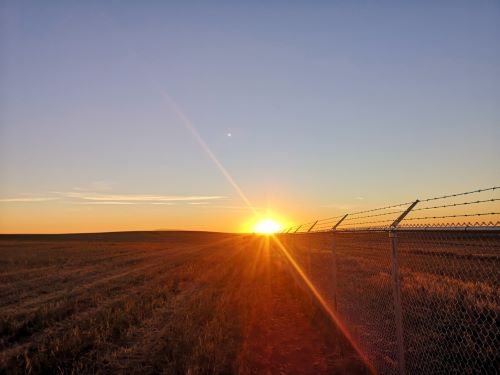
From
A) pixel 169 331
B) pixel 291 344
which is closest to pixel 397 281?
pixel 291 344

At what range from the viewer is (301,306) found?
453 inches

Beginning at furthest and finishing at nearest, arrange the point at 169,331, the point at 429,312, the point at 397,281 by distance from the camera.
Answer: the point at 429,312 < the point at 169,331 < the point at 397,281

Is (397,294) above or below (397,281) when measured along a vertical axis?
below

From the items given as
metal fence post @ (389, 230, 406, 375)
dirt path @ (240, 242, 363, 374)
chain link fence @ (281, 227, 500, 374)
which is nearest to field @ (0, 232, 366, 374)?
dirt path @ (240, 242, 363, 374)

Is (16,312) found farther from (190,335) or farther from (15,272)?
(15,272)

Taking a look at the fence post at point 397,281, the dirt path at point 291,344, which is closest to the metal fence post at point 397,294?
the fence post at point 397,281

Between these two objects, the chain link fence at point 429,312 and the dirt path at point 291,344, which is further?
the dirt path at point 291,344

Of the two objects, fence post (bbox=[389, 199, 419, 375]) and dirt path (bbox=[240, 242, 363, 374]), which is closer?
fence post (bbox=[389, 199, 419, 375])

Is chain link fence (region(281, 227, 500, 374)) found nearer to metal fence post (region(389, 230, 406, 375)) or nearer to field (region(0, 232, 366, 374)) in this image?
metal fence post (region(389, 230, 406, 375))

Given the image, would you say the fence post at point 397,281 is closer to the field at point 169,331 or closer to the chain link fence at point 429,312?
the chain link fence at point 429,312

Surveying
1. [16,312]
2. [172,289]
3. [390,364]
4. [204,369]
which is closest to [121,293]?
[172,289]

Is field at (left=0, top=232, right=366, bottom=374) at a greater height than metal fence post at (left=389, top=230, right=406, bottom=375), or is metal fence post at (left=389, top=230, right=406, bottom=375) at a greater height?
metal fence post at (left=389, top=230, right=406, bottom=375)

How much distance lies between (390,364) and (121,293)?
10765 mm

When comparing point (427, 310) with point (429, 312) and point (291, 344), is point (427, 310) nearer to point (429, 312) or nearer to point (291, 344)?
point (429, 312)
